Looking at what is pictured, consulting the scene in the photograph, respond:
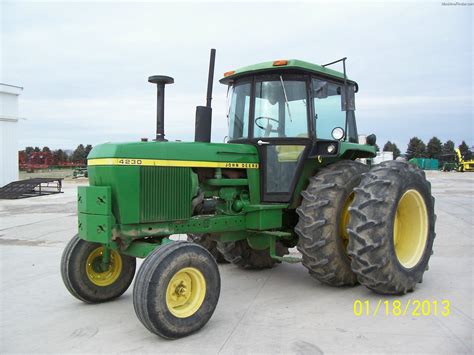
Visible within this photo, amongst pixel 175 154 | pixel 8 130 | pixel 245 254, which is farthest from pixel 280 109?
pixel 8 130

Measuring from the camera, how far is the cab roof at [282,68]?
5309 millimetres

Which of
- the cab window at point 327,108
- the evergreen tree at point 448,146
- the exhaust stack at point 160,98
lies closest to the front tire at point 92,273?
the exhaust stack at point 160,98

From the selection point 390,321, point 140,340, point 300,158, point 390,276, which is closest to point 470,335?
point 390,321

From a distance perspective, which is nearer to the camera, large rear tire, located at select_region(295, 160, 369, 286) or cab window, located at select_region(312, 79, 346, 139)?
large rear tire, located at select_region(295, 160, 369, 286)

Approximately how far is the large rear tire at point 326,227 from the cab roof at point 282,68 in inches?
51.1

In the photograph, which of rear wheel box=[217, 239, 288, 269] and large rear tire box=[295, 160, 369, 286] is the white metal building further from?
large rear tire box=[295, 160, 369, 286]

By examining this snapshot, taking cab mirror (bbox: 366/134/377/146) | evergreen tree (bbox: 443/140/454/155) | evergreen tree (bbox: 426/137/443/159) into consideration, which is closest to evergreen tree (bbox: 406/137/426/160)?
evergreen tree (bbox: 426/137/443/159)

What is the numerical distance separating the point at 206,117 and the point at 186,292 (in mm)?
2026

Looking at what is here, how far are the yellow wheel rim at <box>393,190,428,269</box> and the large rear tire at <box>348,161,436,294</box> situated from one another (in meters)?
0.01

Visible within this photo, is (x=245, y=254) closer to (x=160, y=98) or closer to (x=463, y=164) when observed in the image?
(x=160, y=98)

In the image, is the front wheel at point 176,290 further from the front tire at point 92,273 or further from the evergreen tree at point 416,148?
the evergreen tree at point 416,148

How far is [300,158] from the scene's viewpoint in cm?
545

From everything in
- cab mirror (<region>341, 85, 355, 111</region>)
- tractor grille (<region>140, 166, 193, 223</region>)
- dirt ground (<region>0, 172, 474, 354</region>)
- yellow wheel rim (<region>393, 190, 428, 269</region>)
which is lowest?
dirt ground (<region>0, 172, 474, 354</region>)
